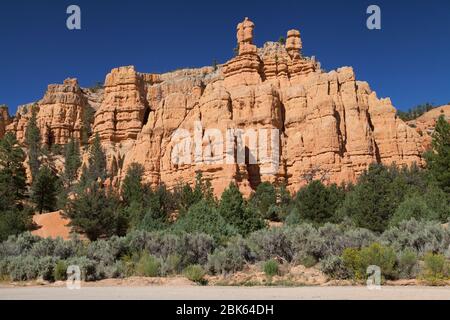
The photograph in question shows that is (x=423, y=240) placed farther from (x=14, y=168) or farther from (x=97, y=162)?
(x=97, y=162)

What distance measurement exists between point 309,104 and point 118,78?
32584 mm

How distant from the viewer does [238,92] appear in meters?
62.2

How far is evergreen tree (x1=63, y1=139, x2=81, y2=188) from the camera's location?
2817 inches

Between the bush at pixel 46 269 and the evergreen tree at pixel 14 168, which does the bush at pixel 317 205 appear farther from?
the evergreen tree at pixel 14 168

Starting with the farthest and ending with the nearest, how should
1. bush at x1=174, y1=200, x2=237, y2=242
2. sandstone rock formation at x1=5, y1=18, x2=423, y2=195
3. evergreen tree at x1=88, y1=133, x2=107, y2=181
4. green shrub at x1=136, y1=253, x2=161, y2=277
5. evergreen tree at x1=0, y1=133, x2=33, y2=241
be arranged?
1. evergreen tree at x1=88, y1=133, x2=107, y2=181
2. sandstone rock formation at x1=5, y1=18, x2=423, y2=195
3. evergreen tree at x1=0, y1=133, x2=33, y2=241
4. bush at x1=174, y1=200, x2=237, y2=242
5. green shrub at x1=136, y1=253, x2=161, y2=277

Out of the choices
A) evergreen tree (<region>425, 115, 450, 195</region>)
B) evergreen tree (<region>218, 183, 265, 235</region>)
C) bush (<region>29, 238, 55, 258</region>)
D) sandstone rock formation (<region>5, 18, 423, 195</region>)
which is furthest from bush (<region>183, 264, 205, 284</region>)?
sandstone rock formation (<region>5, 18, 423, 195</region>)

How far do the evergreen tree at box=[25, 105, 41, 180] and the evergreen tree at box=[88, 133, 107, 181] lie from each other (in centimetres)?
837

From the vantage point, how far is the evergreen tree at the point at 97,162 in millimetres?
66250

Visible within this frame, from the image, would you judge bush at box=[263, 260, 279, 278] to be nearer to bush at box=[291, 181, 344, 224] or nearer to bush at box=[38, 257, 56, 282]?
bush at box=[38, 257, 56, 282]

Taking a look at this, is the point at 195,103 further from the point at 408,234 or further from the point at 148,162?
the point at 408,234

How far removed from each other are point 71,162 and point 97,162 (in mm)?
8095

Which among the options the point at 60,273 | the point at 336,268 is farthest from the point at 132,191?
the point at 336,268

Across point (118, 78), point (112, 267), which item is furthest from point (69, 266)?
point (118, 78)

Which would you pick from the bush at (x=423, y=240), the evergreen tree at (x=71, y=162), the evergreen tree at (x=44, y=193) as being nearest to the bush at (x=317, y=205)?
the bush at (x=423, y=240)
